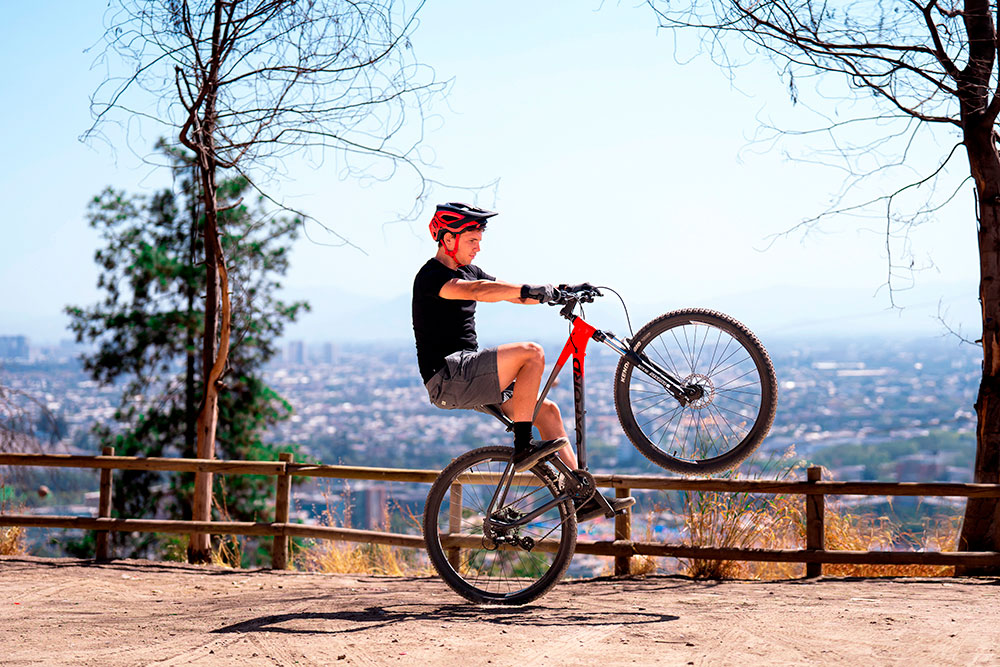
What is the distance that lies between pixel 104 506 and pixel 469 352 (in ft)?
17.5

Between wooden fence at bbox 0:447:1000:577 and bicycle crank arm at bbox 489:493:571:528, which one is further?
wooden fence at bbox 0:447:1000:577

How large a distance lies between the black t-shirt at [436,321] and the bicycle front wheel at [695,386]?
100cm

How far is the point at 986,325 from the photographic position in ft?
25.9

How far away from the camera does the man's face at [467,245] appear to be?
17.7 ft

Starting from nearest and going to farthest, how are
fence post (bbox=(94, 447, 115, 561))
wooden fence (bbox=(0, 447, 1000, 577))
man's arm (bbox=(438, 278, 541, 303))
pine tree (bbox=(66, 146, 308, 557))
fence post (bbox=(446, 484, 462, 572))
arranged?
1. man's arm (bbox=(438, 278, 541, 303))
2. fence post (bbox=(446, 484, 462, 572))
3. wooden fence (bbox=(0, 447, 1000, 577))
4. fence post (bbox=(94, 447, 115, 561))
5. pine tree (bbox=(66, 146, 308, 557))

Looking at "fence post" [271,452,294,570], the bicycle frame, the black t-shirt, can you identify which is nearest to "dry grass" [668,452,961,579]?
the bicycle frame

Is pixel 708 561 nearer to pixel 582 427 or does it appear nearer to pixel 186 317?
pixel 582 427

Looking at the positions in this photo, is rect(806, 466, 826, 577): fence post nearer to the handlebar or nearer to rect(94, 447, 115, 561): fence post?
the handlebar

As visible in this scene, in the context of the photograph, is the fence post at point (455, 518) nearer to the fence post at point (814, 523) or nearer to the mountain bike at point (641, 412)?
the mountain bike at point (641, 412)

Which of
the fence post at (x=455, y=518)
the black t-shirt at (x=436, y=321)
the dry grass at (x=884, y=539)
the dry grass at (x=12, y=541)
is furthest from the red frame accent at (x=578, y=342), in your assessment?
the dry grass at (x=12, y=541)

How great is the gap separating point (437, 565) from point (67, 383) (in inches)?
1195

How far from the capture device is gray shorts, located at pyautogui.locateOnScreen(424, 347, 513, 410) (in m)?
5.18

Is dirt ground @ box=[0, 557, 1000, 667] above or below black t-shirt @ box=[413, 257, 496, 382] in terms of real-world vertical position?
below

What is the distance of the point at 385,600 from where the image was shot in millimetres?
6086
